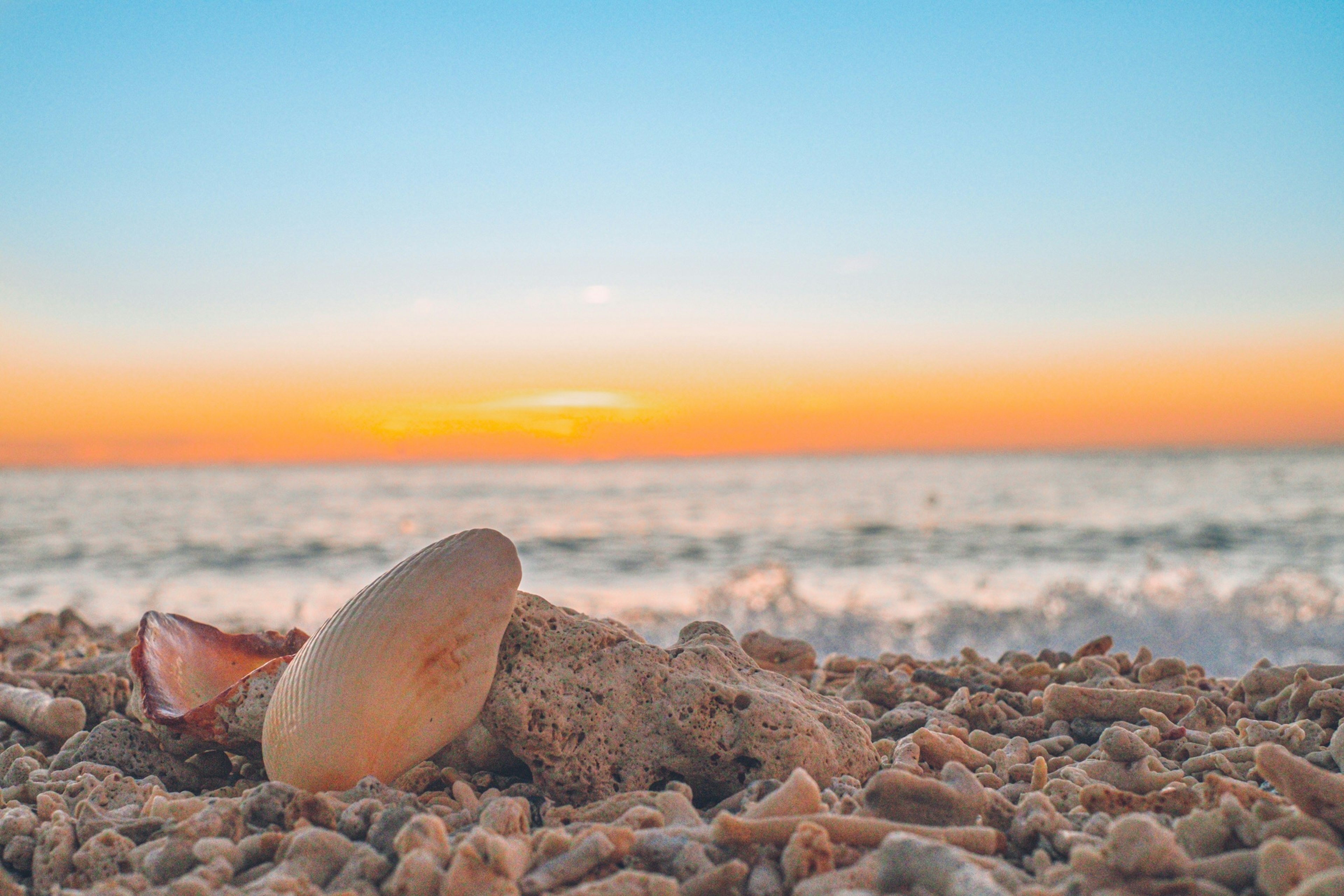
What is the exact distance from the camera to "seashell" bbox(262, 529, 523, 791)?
223 centimetres

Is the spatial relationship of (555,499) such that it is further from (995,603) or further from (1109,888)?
(1109,888)

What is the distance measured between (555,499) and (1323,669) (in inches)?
949

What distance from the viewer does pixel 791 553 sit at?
15.1m

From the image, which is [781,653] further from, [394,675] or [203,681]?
[203,681]

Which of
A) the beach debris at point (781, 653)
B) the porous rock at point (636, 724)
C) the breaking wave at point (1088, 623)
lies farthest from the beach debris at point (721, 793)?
the breaking wave at point (1088, 623)

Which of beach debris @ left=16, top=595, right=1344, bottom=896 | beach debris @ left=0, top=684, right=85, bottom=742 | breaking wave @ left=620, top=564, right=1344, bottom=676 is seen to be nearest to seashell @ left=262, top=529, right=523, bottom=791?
beach debris @ left=16, top=595, right=1344, bottom=896

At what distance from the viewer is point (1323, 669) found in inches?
122

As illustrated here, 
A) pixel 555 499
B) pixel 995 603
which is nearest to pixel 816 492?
pixel 555 499

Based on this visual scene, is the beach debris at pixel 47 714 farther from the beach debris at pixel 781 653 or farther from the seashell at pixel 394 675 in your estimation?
the beach debris at pixel 781 653

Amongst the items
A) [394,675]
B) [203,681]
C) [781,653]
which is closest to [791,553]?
[781,653]

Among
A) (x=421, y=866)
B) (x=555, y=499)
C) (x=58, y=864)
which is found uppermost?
(x=421, y=866)

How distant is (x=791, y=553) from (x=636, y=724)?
12.9m

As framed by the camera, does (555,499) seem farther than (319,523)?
Yes

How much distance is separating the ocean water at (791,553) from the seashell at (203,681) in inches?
189
